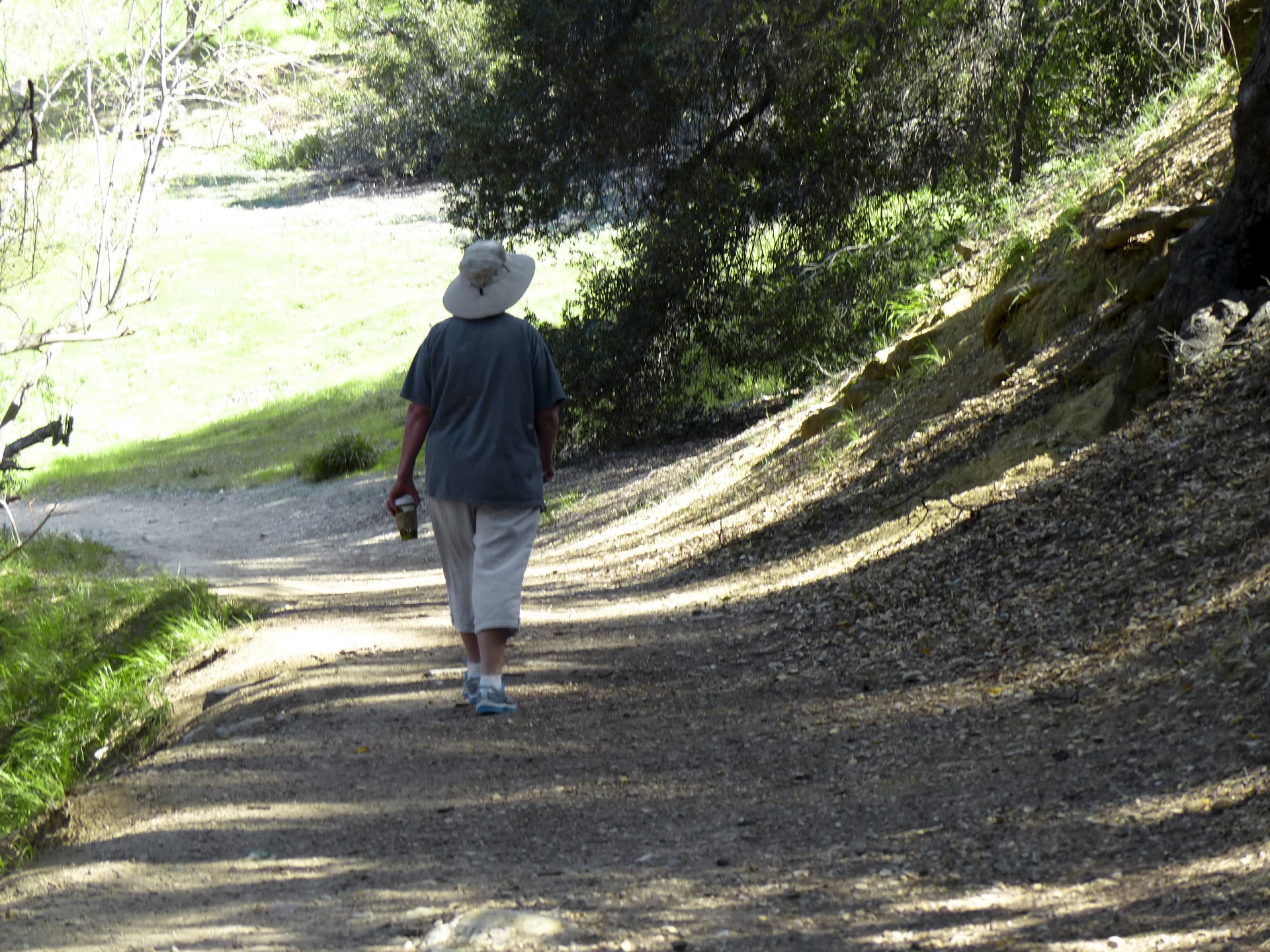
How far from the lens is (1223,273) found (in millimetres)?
6824

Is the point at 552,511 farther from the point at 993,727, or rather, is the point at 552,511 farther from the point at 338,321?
the point at 338,321

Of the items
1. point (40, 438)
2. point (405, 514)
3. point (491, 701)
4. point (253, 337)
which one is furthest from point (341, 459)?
point (253, 337)

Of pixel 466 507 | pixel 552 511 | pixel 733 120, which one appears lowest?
pixel 552 511

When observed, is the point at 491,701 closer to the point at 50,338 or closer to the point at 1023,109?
the point at 50,338

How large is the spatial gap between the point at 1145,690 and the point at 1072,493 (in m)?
2.21

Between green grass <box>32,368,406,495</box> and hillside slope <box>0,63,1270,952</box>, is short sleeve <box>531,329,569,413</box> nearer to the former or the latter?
hillside slope <box>0,63,1270,952</box>

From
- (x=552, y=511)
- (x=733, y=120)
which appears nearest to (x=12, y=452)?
(x=552, y=511)

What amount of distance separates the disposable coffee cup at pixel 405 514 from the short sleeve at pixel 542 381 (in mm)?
767

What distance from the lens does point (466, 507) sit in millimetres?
5613

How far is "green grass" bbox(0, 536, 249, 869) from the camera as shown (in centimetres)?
750

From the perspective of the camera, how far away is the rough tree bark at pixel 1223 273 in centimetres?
667

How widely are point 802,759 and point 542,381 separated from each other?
1.91 meters

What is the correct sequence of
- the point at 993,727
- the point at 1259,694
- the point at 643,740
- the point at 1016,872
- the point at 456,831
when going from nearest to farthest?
the point at 1016,872, the point at 1259,694, the point at 456,831, the point at 993,727, the point at 643,740

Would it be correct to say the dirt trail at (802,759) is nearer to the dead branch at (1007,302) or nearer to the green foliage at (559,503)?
the dead branch at (1007,302)
